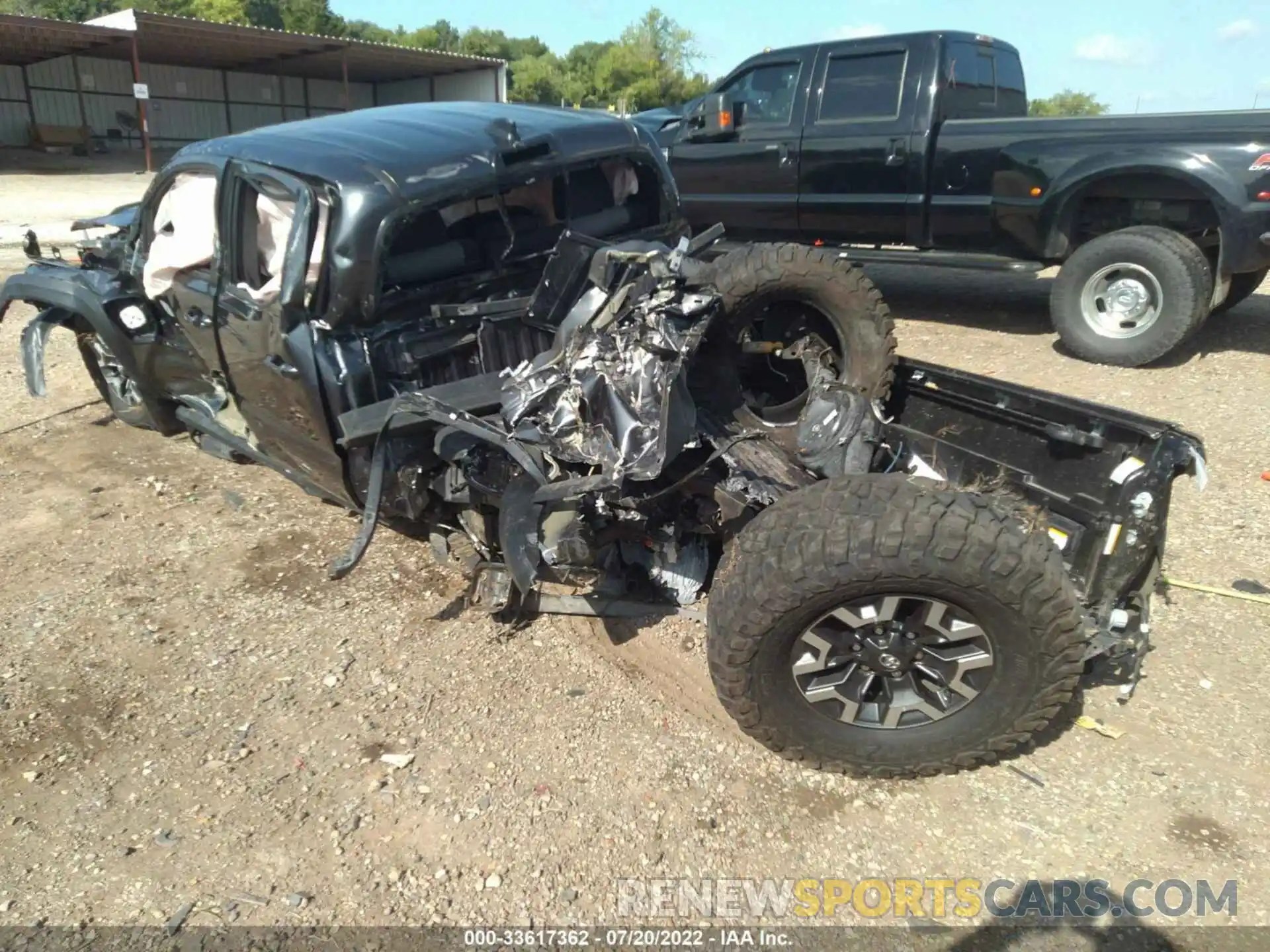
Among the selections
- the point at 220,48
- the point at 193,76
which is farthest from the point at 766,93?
the point at 193,76

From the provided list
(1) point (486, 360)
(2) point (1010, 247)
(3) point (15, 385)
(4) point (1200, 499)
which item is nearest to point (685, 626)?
(1) point (486, 360)

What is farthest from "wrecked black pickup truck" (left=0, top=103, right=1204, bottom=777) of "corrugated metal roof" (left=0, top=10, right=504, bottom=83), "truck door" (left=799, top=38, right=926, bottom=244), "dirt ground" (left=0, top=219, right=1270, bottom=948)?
"corrugated metal roof" (left=0, top=10, right=504, bottom=83)

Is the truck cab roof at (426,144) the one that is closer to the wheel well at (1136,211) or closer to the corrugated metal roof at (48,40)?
the wheel well at (1136,211)

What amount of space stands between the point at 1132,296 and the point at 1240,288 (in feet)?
5.20

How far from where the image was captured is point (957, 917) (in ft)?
7.79

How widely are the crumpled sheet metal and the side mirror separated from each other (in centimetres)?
547

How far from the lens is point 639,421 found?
9.73 feet

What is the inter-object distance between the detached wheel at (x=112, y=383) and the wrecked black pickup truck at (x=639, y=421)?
589mm

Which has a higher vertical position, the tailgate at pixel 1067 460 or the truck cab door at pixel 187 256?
the truck cab door at pixel 187 256

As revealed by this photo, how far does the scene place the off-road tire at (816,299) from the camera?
12.9 ft

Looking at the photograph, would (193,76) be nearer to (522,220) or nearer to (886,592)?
(522,220)

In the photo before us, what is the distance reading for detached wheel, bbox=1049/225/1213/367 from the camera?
6.22 metres

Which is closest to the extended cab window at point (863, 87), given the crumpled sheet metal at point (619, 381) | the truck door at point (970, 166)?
the truck door at point (970, 166)

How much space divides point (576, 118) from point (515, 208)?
0.76 meters
